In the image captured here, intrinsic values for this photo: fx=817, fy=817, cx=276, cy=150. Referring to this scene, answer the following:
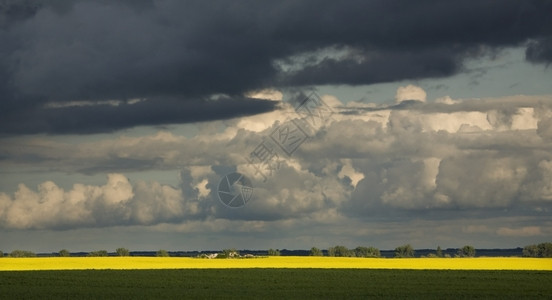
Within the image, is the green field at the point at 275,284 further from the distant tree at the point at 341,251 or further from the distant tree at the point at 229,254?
the distant tree at the point at 341,251

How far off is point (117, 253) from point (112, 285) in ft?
298

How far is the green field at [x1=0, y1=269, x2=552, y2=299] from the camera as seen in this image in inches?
2140

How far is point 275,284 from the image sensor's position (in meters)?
63.0

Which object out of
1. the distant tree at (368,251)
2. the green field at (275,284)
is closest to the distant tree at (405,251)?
the distant tree at (368,251)

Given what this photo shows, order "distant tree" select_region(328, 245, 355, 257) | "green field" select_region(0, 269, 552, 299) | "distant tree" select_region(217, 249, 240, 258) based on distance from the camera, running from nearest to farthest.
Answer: "green field" select_region(0, 269, 552, 299) < "distant tree" select_region(217, 249, 240, 258) < "distant tree" select_region(328, 245, 355, 257)

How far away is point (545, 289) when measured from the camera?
59.7m

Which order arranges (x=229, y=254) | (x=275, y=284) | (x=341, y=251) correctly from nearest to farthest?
1. (x=275, y=284)
2. (x=229, y=254)
3. (x=341, y=251)

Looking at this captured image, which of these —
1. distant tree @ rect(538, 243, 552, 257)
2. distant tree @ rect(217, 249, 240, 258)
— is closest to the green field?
distant tree @ rect(217, 249, 240, 258)

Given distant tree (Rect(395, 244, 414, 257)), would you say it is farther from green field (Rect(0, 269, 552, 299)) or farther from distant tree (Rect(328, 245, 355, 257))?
green field (Rect(0, 269, 552, 299))

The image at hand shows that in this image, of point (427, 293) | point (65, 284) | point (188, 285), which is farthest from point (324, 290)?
point (65, 284)

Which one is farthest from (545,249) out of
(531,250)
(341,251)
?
(341,251)

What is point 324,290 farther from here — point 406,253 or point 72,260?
point 406,253

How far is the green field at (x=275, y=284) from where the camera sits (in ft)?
178

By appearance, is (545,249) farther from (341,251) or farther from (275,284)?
(275,284)
